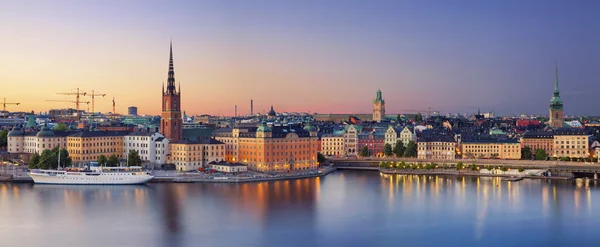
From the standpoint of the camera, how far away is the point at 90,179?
2783cm

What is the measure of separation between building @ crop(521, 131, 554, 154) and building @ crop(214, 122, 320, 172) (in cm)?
1249

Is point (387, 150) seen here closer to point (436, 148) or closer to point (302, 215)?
point (436, 148)

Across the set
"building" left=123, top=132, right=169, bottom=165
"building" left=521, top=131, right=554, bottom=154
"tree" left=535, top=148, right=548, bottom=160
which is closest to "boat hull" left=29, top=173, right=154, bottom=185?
"building" left=123, top=132, right=169, bottom=165

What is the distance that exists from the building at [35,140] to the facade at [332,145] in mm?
14222

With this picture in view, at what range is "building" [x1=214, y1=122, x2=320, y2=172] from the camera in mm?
32062

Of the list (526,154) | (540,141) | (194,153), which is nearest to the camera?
(194,153)

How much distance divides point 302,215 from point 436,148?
1907 cm

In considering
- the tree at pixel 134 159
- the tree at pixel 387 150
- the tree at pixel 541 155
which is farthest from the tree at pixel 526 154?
the tree at pixel 134 159

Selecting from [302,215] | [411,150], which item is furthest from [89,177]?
[411,150]

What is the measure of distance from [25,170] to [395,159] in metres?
17.6

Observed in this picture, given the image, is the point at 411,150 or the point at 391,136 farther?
the point at 391,136

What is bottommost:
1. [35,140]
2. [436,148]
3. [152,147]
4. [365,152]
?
[365,152]

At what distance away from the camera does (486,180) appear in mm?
30359

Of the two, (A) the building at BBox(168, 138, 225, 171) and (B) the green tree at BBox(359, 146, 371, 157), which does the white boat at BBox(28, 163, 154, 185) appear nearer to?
(A) the building at BBox(168, 138, 225, 171)
